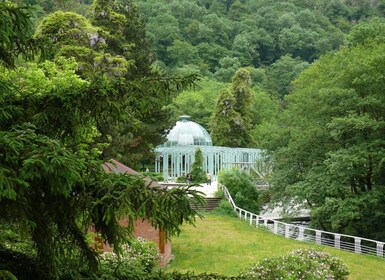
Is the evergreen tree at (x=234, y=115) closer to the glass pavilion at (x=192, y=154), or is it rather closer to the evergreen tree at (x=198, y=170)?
the glass pavilion at (x=192, y=154)

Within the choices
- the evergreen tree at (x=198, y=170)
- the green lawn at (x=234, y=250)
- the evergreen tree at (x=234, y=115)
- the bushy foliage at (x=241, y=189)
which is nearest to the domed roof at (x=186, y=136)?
the evergreen tree at (x=234, y=115)

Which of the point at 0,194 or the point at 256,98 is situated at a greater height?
the point at 256,98

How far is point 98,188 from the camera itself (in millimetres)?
3096

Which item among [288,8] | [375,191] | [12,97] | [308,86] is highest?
[288,8]

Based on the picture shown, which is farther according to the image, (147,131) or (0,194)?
(147,131)

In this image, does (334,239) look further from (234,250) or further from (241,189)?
(241,189)

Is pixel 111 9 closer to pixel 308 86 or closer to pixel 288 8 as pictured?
pixel 308 86

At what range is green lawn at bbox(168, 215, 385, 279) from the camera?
52.2 feet

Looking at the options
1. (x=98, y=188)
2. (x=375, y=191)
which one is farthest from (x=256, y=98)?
(x=98, y=188)

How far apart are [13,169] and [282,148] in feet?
79.8

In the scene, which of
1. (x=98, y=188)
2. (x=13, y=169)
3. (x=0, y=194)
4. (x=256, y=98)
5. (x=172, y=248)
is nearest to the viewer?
(x=0, y=194)

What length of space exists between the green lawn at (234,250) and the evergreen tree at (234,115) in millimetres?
25103

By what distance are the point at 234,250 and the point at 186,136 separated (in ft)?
90.2

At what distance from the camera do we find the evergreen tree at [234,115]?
1953 inches
